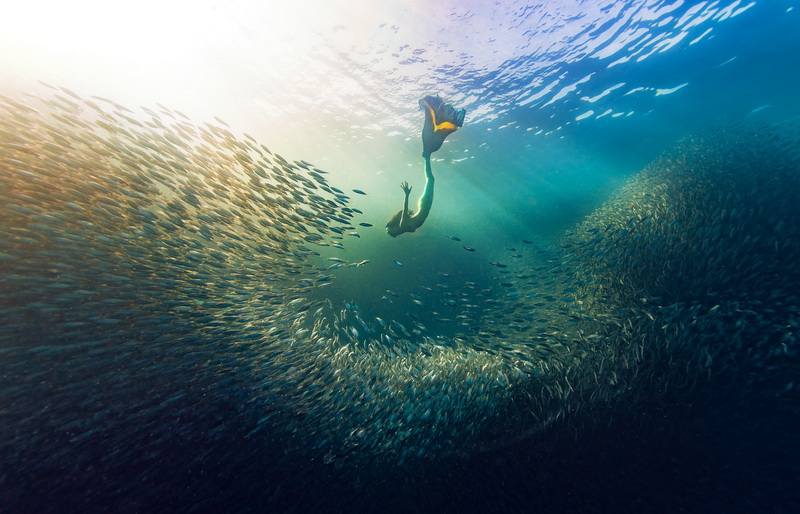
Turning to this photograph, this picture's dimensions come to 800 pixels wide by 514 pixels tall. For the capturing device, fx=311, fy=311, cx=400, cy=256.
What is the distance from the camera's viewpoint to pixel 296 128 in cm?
1998

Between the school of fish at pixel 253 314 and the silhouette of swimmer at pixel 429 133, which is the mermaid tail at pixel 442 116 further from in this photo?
the school of fish at pixel 253 314

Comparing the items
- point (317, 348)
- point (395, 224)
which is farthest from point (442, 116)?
→ point (317, 348)

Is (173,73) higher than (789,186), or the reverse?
(173,73)

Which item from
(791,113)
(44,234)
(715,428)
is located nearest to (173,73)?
(44,234)

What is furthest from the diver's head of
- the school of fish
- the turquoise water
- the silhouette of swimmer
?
the school of fish

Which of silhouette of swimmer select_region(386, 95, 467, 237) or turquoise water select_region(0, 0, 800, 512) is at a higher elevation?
silhouette of swimmer select_region(386, 95, 467, 237)

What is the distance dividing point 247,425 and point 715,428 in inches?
341

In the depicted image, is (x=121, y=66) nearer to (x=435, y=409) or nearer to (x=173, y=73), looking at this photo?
(x=173, y=73)

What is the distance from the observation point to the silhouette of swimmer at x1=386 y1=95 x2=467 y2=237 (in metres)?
8.05

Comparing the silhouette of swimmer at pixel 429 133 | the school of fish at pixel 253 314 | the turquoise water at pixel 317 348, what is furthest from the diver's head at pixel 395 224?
the school of fish at pixel 253 314

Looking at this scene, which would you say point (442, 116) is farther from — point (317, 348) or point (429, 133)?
point (317, 348)

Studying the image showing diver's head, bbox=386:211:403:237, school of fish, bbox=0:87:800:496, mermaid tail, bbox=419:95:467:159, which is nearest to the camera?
school of fish, bbox=0:87:800:496

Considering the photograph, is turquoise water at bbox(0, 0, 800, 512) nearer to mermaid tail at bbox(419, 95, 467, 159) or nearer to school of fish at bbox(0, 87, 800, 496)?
school of fish at bbox(0, 87, 800, 496)

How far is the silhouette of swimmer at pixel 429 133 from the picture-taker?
8.05 metres
